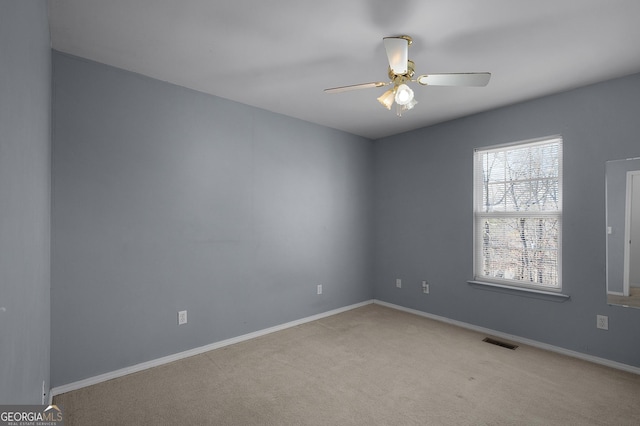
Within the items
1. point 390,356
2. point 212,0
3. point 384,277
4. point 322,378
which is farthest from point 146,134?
point 384,277

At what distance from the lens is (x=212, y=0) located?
1.90m

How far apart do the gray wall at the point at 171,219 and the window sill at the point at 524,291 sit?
190 cm

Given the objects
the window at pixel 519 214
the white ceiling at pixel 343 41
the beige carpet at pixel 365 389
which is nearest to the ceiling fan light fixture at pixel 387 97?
the white ceiling at pixel 343 41

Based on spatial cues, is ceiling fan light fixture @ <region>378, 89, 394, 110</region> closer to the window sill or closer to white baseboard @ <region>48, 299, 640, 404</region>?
the window sill

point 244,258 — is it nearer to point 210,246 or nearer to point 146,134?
point 210,246

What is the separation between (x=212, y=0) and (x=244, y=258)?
2.41 meters

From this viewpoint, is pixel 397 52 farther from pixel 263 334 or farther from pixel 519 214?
pixel 263 334

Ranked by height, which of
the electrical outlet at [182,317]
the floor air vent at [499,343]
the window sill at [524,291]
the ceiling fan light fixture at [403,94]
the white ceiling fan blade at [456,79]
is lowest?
the floor air vent at [499,343]

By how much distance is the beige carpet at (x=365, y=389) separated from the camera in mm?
2154

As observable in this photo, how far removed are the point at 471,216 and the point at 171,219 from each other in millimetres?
3382

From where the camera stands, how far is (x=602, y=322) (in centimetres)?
296

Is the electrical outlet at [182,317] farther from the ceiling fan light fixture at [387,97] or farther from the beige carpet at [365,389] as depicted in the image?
the ceiling fan light fixture at [387,97]

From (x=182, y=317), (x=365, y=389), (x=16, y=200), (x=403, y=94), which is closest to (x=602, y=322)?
(x=365, y=389)

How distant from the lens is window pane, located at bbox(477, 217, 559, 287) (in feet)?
11.0
